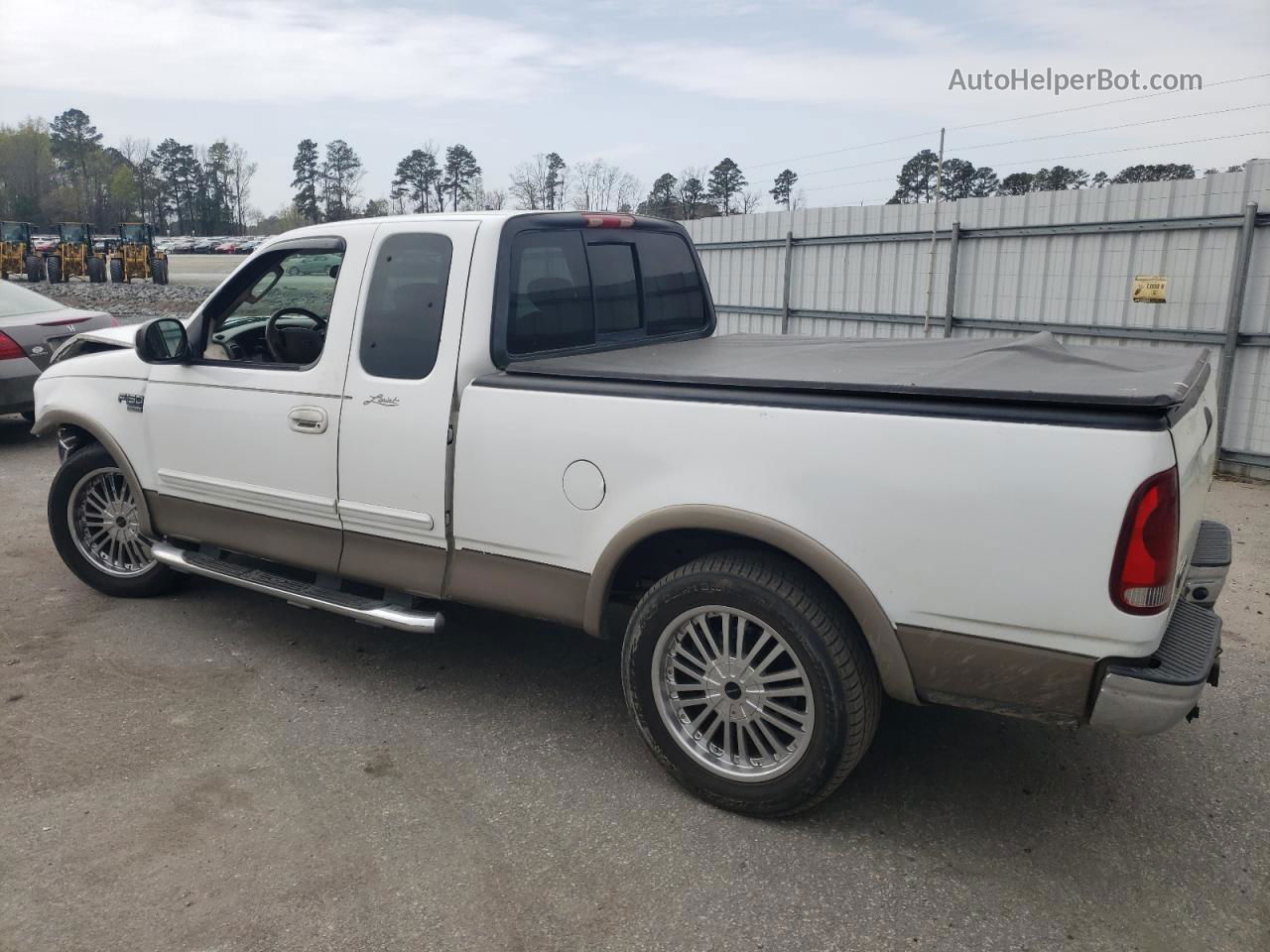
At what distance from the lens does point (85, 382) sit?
5.11 m

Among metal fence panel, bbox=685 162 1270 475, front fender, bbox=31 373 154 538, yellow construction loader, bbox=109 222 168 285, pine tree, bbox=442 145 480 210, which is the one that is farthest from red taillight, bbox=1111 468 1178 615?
pine tree, bbox=442 145 480 210

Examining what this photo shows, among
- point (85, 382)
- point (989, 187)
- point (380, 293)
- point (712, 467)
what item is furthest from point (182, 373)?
point (989, 187)

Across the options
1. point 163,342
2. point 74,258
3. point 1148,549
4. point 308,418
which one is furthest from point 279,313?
point 74,258

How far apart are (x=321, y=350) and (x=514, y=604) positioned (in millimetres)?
1416

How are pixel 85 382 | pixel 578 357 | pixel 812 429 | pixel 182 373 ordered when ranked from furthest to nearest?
pixel 85 382
pixel 182 373
pixel 578 357
pixel 812 429

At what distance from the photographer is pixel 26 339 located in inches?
359

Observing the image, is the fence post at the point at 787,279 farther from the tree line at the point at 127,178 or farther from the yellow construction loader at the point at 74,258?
the tree line at the point at 127,178

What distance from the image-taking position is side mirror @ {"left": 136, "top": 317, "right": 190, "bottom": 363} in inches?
179

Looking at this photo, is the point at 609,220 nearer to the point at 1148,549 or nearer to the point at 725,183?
the point at 1148,549

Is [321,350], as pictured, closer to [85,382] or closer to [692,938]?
[85,382]

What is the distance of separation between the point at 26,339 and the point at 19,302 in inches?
34.1

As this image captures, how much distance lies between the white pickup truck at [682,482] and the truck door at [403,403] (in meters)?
0.01

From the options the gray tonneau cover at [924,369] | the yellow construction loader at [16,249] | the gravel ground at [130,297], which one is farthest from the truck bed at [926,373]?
the yellow construction loader at [16,249]

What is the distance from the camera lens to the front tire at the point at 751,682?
311 cm
